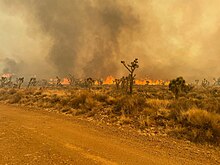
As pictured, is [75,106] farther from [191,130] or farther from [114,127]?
[191,130]

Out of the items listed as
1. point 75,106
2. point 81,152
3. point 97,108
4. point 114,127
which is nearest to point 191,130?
point 114,127

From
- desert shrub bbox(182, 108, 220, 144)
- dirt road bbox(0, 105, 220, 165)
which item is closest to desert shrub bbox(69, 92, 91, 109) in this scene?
dirt road bbox(0, 105, 220, 165)

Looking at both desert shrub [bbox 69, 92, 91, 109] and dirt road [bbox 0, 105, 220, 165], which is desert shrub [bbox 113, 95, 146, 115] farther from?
desert shrub [bbox 69, 92, 91, 109]

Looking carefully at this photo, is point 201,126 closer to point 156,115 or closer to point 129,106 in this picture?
point 156,115

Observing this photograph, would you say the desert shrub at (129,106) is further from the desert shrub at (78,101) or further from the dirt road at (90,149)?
the desert shrub at (78,101)

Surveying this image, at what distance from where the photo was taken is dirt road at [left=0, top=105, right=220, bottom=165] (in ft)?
18.2

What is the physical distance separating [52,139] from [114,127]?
3562 millimetres

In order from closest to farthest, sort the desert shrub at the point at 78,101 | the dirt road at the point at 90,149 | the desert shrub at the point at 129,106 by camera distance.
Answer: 1. the dirt road at the point at 90,149
2. the desert shrub at the point at 129,106
3. the desert shrub at the point at 78,101

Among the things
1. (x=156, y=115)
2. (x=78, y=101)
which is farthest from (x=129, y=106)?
(x=78, y=101)

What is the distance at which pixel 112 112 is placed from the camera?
12.9 metres

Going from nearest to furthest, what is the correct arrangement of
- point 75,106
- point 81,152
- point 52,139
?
point 81,152 < point 52,139 < point 75,106

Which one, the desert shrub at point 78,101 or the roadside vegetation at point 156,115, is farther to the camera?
the desert shrub at point 78,101

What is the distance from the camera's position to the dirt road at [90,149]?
5.54 m

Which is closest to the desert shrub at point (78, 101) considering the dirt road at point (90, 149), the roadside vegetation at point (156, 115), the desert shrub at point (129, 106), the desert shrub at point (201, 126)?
the roadside vegetation at point (156, 115)
